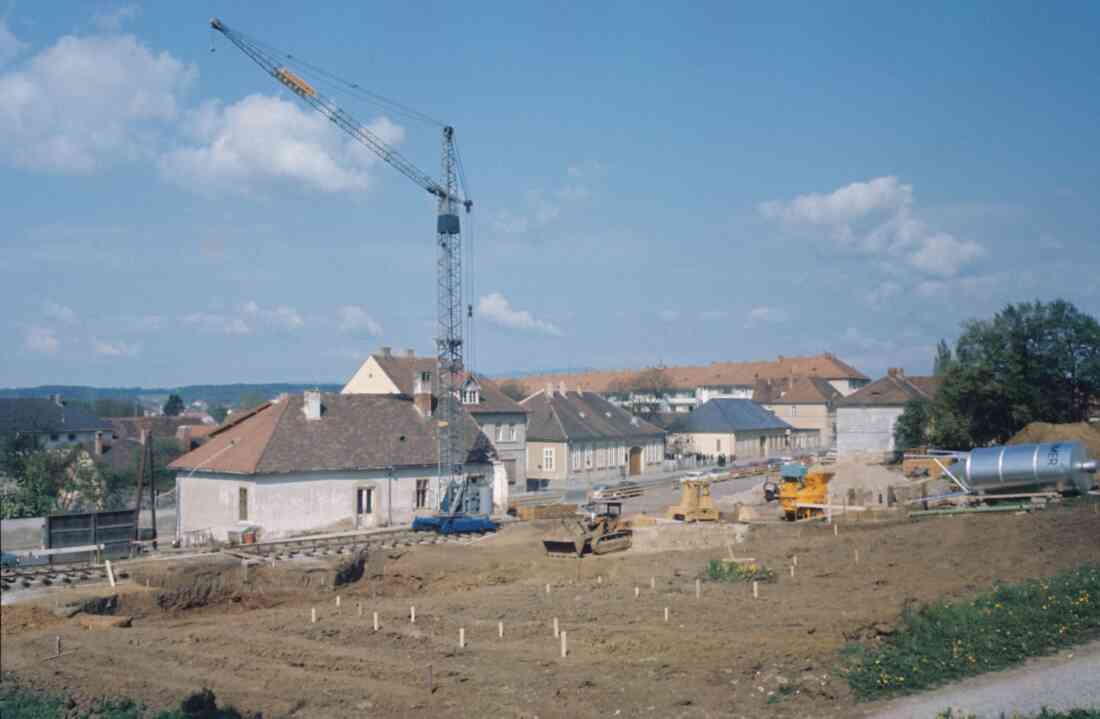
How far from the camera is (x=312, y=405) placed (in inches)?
1619

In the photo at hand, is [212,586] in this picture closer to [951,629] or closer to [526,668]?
[526,668]

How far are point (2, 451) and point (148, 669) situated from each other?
35.2 meters

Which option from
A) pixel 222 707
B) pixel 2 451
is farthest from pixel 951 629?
pixel 2 451

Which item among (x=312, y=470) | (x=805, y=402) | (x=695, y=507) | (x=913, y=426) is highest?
(x=805, y=402)

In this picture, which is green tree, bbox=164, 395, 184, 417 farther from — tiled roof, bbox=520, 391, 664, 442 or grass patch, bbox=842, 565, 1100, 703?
grass patch, bbox=842, 565, 1100, 703

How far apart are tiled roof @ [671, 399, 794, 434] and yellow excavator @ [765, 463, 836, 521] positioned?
4055cm

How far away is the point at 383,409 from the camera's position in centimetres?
4406

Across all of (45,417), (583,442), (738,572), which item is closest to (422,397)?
(738,572)

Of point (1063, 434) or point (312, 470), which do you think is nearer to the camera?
point (312, 470)

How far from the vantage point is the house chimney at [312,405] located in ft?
135

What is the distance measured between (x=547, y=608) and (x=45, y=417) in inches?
2314

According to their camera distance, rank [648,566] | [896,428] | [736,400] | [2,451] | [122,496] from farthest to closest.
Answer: [736,400]
[896,428]
[122,496]
[2,451]
[648,566]

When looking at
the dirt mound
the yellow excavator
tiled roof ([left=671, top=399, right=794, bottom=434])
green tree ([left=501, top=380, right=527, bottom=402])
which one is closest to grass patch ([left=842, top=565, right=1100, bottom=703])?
the yellow excavator

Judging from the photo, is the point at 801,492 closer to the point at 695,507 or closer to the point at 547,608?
the point at 695,507
